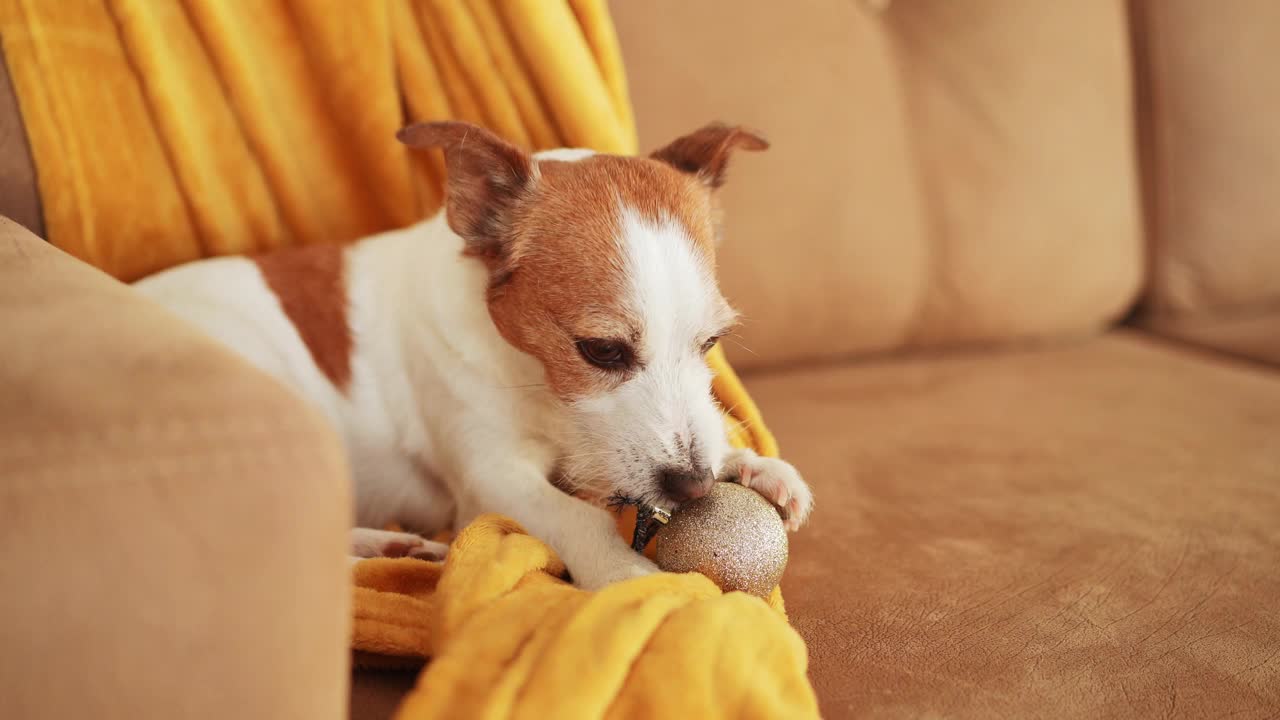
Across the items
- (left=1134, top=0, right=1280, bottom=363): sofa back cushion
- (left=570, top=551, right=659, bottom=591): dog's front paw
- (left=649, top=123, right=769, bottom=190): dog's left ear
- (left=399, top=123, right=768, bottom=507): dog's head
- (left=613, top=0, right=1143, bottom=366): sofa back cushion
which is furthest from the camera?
(left=1134, top=0, right=1280, bottom=363): sofa back cushion

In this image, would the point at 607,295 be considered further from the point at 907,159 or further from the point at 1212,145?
the point at 1212,145

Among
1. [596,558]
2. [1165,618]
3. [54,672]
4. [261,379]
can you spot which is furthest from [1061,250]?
[54,672]

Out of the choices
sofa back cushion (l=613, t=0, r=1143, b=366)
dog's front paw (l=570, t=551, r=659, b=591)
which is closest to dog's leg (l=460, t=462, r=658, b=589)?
dog's front paw (l=570, t=551, r=659, b=591)

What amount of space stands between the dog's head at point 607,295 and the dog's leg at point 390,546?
0.72 feet

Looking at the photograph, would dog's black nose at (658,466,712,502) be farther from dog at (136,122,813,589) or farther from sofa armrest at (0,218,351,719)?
sofa armrest at (0,218,351,719)

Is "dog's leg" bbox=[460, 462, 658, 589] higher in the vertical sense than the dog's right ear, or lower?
lower

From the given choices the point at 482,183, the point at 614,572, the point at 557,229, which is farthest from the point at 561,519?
the point at 482,183

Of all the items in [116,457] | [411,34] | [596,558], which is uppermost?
[411,34]

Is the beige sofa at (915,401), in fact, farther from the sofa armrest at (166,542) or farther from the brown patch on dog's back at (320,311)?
the brown patch on dog's back at (320,311)

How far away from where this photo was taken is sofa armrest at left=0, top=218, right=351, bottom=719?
67cm

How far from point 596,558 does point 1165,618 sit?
0.73m

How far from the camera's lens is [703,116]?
2.04 m

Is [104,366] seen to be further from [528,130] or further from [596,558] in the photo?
[528,130]

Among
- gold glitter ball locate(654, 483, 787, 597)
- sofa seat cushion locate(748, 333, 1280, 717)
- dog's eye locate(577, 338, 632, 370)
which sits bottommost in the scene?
sofa seat cushion locate(748, 333, 1280, 717)
